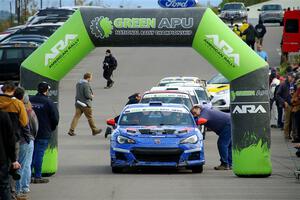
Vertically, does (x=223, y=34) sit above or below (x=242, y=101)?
above

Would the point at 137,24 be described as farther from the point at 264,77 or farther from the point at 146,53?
the point at 146,53

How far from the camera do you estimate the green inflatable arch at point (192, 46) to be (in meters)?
18.6

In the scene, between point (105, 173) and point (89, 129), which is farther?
point (89, 129)

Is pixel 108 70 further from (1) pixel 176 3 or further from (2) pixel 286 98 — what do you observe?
(2) pixel 286 98

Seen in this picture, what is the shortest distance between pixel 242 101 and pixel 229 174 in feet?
5.20

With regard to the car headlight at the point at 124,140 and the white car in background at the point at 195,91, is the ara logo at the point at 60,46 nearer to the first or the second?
the car headlight at the point at 124,140

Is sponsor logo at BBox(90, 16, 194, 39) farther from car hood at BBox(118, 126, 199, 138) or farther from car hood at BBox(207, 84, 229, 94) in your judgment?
car hood at BBox(207, 84, 229, 94)

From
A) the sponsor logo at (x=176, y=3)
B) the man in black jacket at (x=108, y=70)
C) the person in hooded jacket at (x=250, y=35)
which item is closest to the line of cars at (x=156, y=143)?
the sponsor logo at (x=176, y=3)

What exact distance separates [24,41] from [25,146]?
1190 inches

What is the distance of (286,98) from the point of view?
2658cm

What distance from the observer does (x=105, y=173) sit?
64.4ft

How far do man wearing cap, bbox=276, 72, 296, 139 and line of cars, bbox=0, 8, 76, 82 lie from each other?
52.2ft

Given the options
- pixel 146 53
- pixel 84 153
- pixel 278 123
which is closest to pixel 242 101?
pixel 84 153

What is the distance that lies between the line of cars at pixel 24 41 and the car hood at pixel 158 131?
21.4 meters
